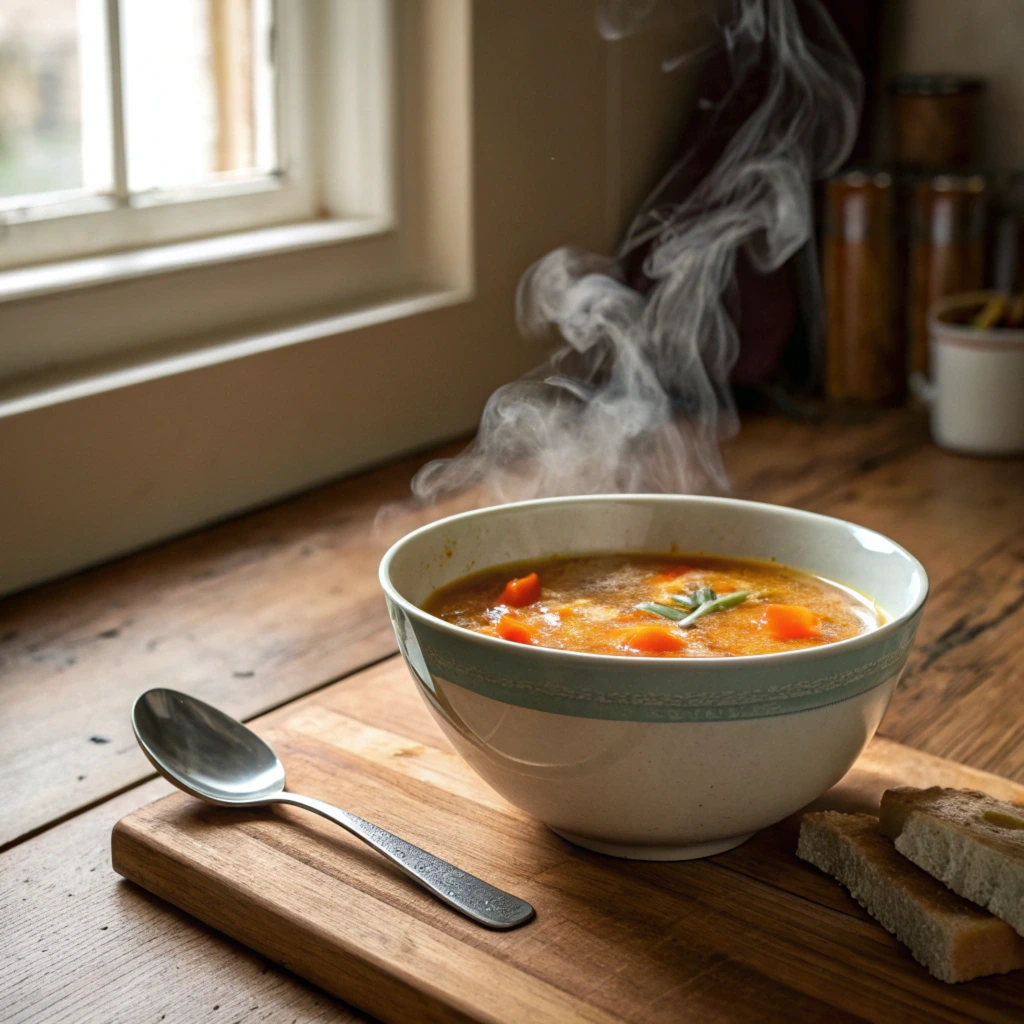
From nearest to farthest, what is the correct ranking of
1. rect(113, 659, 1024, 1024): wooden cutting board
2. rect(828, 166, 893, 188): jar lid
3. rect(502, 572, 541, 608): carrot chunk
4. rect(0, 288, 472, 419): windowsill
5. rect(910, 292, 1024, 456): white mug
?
rect(113, 659, 1024, 1024): wooden cutting board, rect(502, 572, 541, 608): carrot chunk, rect(0, 288, 472, 419): windowsill, rect(910, 292, 1024, 456): white mug, rect(828, 166, 893, 188): jar lid

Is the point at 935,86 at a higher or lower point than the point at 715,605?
higher

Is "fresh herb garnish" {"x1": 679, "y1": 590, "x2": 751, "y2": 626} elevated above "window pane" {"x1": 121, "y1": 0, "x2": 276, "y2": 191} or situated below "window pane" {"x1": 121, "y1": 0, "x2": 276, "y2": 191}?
below

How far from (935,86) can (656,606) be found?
1.78 meters

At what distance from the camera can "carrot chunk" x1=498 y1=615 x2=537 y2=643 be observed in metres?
0.81

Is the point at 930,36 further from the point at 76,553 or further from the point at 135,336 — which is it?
the point at 76,553

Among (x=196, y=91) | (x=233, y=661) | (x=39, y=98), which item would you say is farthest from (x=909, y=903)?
(x=196, y=91)

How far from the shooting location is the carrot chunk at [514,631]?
0.81 m

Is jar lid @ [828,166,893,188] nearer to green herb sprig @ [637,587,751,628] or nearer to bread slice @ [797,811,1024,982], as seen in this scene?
green herb sprig @ [637,587,751,628]

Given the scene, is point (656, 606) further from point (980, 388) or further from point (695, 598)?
point (980, 388)

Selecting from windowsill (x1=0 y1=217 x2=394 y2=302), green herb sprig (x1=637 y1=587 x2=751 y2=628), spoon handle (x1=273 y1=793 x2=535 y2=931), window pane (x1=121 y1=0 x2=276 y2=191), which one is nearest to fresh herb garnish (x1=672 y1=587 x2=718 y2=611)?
green herb sprig (x1=637 y1=587 x2=751 y2=628)

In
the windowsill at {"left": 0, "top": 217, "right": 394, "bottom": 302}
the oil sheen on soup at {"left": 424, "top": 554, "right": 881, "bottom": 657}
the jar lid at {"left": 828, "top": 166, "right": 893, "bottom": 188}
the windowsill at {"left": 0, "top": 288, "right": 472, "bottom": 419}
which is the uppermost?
the jar lid at {"left": 828, "top": 166, "right": 893, "bottom": 188}

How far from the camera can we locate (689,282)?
79.1 inches

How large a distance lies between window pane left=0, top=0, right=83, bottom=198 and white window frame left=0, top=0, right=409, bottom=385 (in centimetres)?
7

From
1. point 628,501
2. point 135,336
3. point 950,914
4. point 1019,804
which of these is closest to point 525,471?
point 135,336
